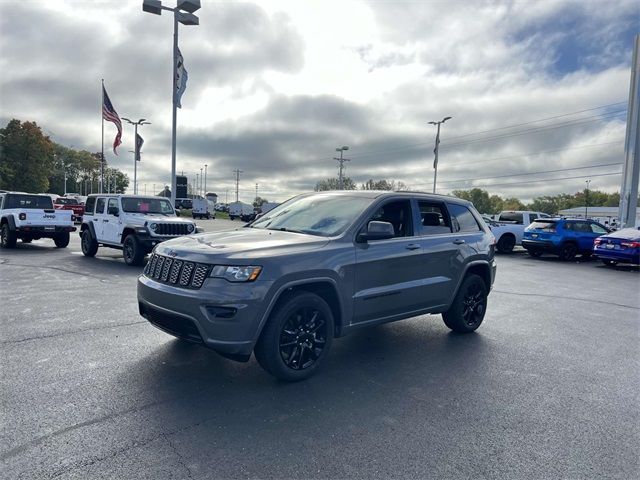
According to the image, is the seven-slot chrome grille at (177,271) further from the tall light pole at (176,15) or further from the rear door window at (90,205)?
the tall light pole at (176,15)

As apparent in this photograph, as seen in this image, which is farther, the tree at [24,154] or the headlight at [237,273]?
the tree at [24,154]

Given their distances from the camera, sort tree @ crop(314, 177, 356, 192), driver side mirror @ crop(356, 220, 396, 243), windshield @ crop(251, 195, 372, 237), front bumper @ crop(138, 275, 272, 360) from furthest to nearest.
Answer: tree @ crop(314, 177, 356, 192), windshield @ crop(251, 195, 372, 237), driver side mirror @ crop(356, 220, 396, 243), front bumper @ crop(138, 275, 272, 360)

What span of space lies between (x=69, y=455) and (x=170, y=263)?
5.76 ft

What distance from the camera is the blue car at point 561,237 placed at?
17.0 m

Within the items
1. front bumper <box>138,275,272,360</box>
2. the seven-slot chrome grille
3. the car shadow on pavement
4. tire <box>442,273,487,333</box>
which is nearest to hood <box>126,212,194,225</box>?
the car shadow on pavement

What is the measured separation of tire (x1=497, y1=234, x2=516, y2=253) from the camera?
19.2 metres

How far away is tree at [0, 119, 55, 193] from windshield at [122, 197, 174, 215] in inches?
2474

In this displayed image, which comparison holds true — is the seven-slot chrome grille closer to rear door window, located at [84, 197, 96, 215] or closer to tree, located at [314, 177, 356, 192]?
rear door window, located at [84, 197, 96, 215]

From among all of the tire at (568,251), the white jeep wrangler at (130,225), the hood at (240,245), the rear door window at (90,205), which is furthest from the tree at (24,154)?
the hood at (240,245)

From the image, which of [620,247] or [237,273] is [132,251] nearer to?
[237,273]

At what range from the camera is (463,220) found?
602 cm

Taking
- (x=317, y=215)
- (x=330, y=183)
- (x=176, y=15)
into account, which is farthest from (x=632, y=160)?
(x=330, y=183)

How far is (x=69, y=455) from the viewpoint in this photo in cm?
277

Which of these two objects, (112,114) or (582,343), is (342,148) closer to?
(112,114)
